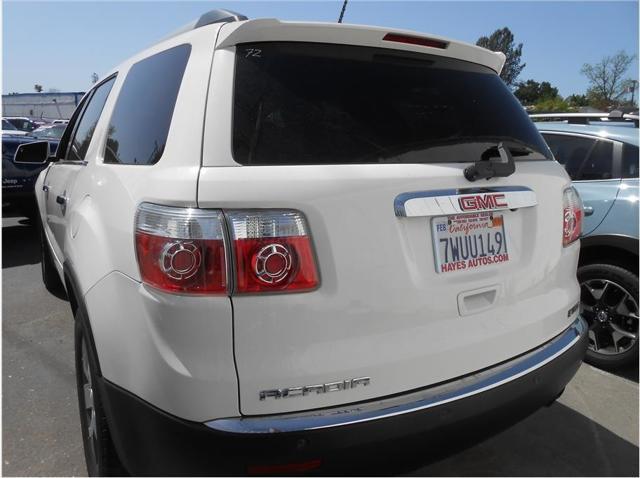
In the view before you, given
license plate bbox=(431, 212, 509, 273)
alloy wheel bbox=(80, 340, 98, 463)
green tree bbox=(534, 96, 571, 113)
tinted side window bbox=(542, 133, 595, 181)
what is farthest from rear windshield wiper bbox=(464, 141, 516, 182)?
green tree bbox=(534, 96, 571, 113)

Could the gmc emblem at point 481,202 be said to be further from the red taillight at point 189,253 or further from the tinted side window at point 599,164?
the tinted side window at point 599,164

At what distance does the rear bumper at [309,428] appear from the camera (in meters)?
1.47

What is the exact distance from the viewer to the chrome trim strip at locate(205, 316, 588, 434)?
147 cm

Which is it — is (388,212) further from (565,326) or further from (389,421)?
(565,326)

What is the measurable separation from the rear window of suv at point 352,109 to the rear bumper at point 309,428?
78 centimetres

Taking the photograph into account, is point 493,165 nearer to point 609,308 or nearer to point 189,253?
point 189,253

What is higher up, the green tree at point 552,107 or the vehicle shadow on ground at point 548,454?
the green tree at point 552,107

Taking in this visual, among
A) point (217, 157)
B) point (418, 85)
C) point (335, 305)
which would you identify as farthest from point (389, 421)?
point (418, 85)

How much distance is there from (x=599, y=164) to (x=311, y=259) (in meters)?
3.05

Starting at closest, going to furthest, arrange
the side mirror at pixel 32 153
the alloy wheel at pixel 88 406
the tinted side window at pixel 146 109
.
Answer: the tinted side window at pixel 146 109 → the alloy wheel at pixel 88 406 → the side mirror at pixel 32 153

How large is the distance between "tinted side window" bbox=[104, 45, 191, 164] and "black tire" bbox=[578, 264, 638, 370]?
299cm

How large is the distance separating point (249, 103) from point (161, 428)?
104cm

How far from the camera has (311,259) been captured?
1496mm

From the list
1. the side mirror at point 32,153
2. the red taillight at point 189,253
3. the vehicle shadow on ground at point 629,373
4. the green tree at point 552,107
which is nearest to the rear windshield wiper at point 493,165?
the red taillight at point 189,253
